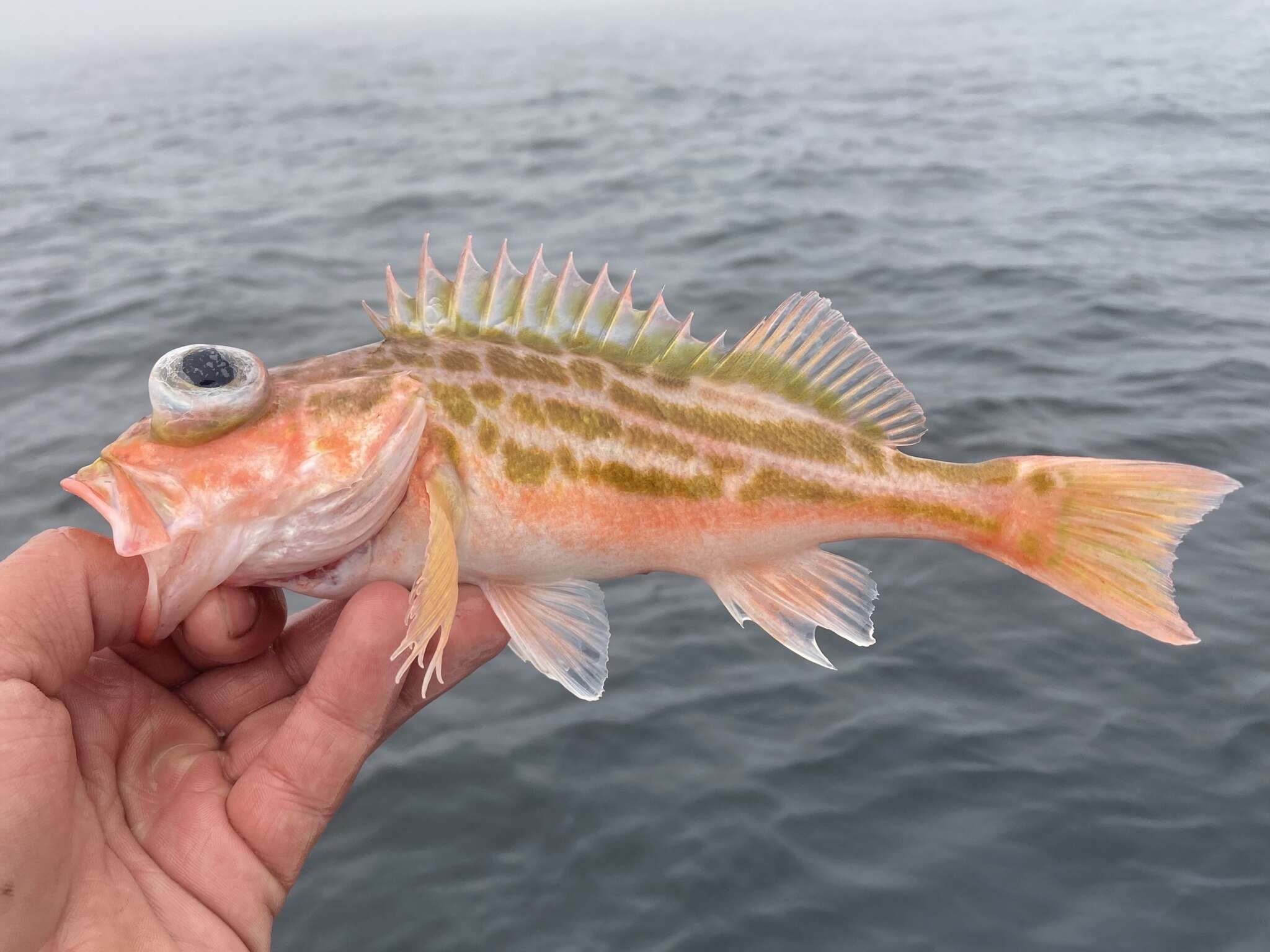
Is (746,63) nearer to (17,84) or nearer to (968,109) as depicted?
(968,109)

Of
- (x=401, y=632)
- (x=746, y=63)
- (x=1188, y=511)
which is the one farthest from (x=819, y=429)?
(x=746, y=63)

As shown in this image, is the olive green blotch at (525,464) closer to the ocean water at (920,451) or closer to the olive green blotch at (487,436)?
the olive green blotch at (487,436)

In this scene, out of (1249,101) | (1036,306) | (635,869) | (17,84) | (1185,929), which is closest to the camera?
(1185,929)

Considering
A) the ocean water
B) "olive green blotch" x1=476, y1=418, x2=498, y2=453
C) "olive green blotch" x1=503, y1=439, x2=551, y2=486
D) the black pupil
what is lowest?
the ocean water

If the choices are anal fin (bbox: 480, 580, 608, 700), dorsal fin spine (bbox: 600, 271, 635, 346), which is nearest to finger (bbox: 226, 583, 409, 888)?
anal fin (bbox: 480, 580, 608, 700)

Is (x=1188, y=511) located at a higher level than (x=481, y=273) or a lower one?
lower

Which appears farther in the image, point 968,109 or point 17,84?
point 17,84

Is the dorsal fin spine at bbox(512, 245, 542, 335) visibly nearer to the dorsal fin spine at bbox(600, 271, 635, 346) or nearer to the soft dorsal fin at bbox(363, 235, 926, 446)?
the soft dorsal fin at bbox(363, 235, 926, 446)
